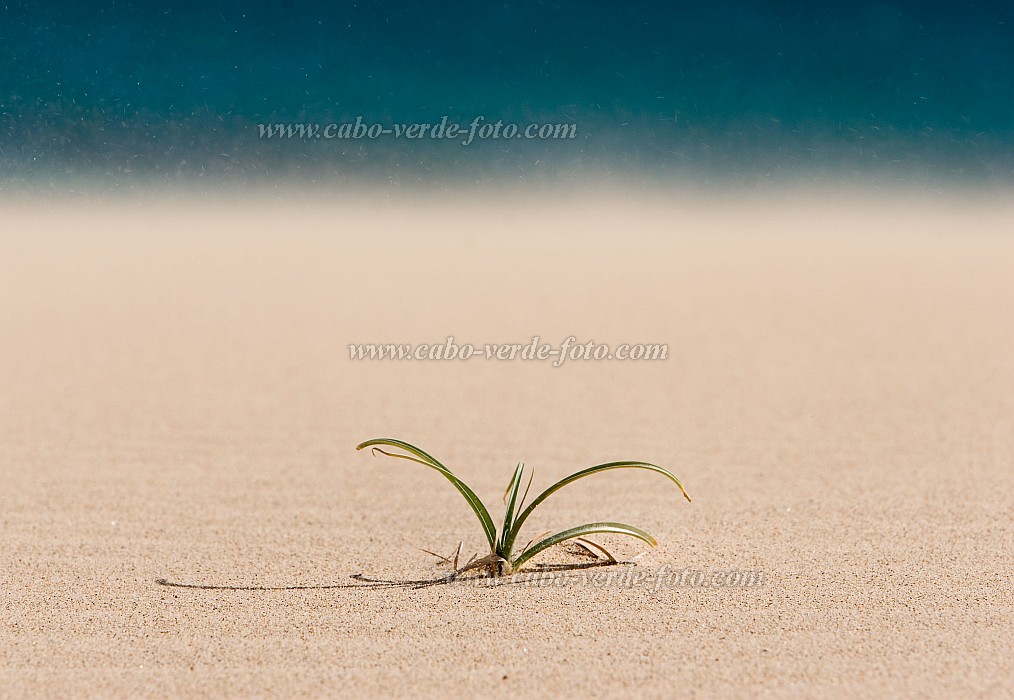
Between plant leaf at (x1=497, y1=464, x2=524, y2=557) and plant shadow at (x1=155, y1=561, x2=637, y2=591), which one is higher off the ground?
plant leaf at (x1=497, y1=464, x2=524, y2=557)

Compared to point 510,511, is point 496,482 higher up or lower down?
higher up

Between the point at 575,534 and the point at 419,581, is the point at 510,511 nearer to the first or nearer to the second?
the point at 575,534

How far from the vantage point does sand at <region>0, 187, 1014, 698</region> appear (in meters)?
1.55

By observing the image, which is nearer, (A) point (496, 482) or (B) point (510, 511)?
(B) point (510, 511)

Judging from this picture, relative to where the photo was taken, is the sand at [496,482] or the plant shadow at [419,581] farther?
the plant shadow at [419,581]

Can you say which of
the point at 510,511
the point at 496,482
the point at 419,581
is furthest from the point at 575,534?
the point at 496,482

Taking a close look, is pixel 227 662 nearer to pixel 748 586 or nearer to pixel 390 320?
pixel 748 586

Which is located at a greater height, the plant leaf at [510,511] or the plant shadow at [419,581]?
the plant leaf at [510,511]

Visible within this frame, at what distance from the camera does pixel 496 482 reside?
280 centimetres

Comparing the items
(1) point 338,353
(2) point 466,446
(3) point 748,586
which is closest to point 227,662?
(3) point 748,586

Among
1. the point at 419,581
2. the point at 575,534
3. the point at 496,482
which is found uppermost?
the point at 496,482

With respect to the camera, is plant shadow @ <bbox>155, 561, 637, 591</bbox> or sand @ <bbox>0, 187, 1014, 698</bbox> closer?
sand @ <bbox>0, 187, 1014, 698</bbox>

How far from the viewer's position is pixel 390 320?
19.4 feet

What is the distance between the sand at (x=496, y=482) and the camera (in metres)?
1.55
